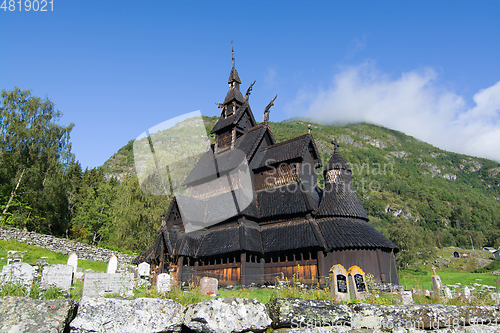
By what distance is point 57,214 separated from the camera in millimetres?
38875

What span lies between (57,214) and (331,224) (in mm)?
36432

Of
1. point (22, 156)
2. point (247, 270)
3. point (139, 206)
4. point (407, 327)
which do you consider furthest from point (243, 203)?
point (22, 156)

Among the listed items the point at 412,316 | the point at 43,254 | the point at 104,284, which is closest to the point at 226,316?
the point at 412,316

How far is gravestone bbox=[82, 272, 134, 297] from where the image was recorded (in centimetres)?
799

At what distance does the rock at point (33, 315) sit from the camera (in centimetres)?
468

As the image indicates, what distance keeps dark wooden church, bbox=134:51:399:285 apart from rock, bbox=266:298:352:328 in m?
10.4

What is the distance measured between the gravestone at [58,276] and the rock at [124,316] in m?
4.61

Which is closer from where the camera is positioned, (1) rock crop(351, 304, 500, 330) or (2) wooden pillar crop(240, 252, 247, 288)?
(1) rock crop(351, 304, 500, 330)

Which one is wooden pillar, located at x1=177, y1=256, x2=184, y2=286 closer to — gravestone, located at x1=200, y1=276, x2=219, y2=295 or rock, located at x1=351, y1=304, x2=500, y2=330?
gravestone, located at x1=200, y1=276, x2=219, y2=295

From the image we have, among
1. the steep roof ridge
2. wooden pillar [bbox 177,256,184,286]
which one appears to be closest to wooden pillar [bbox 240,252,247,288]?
wooden pillar [bbox 177,256,184,286]

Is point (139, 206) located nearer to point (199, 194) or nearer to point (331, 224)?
point (199, 194)

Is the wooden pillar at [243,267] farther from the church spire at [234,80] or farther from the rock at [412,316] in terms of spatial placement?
the church spire at [234,80]

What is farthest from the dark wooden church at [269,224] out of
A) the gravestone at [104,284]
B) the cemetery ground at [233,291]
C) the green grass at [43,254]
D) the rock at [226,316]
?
the rock at [226,316]

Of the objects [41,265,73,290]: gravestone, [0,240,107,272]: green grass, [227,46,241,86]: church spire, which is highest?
[227,46,241,86]: church spire
